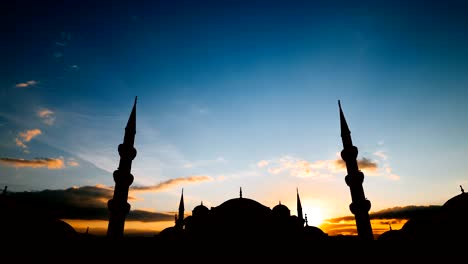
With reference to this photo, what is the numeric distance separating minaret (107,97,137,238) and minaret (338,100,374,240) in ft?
55.5

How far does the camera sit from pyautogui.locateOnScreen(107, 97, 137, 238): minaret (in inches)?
678

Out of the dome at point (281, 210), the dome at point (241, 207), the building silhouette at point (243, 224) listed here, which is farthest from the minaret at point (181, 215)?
the dome at point (281, 210)

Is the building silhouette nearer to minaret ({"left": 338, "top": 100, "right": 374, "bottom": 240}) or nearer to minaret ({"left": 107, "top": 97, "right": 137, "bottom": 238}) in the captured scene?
minaret ({"left": 338, "top": 100, "right": 374, "bottom": 240})

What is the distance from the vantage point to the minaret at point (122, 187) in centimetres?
1722

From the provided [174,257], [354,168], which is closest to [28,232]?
[174,257]

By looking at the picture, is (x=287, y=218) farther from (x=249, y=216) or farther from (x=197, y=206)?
(x=197, y=206)

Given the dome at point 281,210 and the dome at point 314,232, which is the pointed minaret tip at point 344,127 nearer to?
the dome at point 281,210

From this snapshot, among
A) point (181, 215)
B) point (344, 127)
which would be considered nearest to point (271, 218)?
point (344, 127)

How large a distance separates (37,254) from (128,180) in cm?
674

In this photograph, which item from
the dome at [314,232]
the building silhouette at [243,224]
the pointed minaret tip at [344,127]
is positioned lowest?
the dome at [314,232]

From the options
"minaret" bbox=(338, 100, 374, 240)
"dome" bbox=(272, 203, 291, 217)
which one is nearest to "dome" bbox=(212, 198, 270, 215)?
"dome" bbox=(272, 203, 291, 217)

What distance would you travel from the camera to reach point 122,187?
1816cm

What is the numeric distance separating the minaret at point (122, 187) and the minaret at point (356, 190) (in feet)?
55.5

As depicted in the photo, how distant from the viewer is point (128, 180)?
18.6 m
